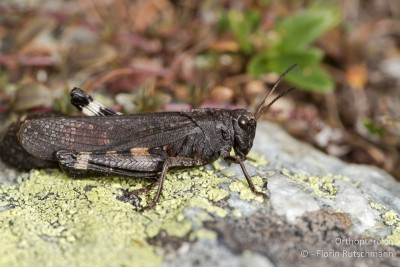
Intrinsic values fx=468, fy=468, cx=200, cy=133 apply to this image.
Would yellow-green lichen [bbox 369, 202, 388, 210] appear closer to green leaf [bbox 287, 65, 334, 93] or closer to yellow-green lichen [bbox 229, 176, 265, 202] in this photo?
yellow-green lichen [bbox 229, 176, 265, 202]

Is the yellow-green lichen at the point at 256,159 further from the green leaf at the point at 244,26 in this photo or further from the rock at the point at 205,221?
the green leaf at the point at 244,26

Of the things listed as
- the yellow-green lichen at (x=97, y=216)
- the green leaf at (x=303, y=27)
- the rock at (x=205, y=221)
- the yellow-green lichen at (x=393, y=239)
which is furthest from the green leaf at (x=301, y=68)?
the yellow-green lichen at (x=393, y=239)

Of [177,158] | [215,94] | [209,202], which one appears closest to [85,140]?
[177,158]

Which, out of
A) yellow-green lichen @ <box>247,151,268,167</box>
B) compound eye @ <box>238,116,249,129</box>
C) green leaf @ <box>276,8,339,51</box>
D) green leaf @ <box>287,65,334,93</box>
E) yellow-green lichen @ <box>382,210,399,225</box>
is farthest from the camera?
green leaf @ <box>276,8,339,51</box>

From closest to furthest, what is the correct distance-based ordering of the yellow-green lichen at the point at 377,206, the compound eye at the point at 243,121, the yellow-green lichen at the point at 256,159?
the yellow-green lichen at the point at 377,206 → the compound eye at the point at 243,121 → the yellow-green lichen at the point at 256,159

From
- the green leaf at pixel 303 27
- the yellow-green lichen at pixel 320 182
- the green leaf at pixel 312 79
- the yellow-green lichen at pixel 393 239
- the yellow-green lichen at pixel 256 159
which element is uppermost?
the green leaf at pixel 303 27

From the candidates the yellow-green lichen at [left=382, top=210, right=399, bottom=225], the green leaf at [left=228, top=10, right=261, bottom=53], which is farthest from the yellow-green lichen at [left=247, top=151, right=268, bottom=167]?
the green leaf at [left=228, top=10, right=261, bottom=53]

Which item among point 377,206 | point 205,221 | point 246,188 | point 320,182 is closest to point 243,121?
point 246,188
